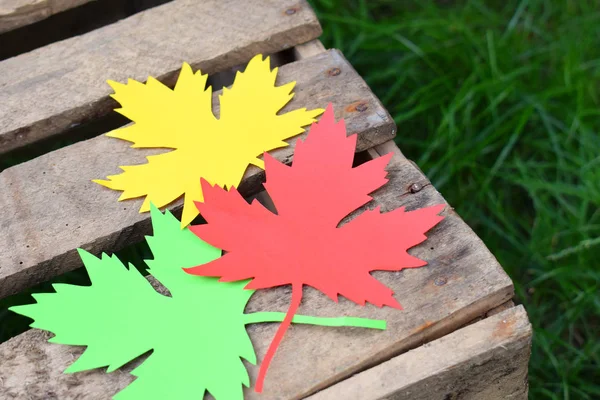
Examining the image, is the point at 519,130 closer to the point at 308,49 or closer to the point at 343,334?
the point at 308,49

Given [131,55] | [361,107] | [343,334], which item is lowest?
[343,334]

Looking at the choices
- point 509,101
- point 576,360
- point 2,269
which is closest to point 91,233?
point 2,269

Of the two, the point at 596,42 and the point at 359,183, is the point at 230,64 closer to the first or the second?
the point at 359,183

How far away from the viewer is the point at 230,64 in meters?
1.11

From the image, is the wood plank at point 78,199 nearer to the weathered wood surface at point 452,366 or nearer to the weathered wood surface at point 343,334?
the weathered wood surface at point 343,334

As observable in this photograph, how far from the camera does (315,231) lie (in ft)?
2.87

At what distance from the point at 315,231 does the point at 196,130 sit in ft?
0.80

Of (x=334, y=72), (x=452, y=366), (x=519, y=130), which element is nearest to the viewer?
(x=452, y=366)

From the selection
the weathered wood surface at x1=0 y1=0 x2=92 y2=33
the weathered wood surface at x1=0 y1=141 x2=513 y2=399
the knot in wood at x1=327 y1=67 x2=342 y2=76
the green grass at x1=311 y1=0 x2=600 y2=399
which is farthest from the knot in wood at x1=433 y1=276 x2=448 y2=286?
the weathered wood surface at x1=0 y1=0 x2=92 y2=33

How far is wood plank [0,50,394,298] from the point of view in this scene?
90cm

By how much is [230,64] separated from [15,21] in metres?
0.36

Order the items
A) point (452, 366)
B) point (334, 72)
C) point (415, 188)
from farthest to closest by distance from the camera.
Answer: point (334, 72), point (415, 188), point (452, 366)

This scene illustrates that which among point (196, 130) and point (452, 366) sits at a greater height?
point (196, 130)

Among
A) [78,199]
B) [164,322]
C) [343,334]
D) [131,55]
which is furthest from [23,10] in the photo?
[343,334]
